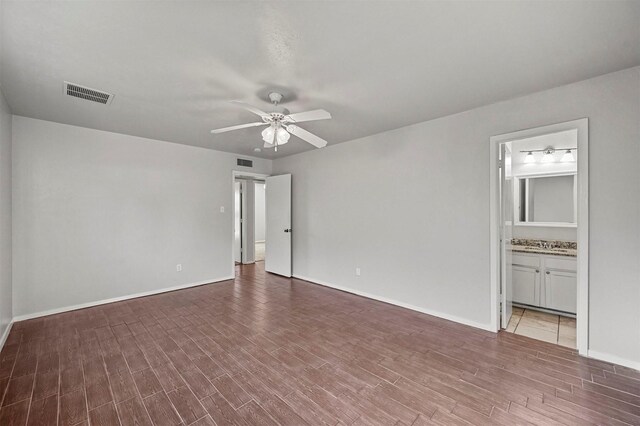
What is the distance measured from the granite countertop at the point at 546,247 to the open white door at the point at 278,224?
3.86 m

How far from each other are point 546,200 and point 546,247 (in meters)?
0.74

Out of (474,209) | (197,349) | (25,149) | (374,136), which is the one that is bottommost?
(197,349)

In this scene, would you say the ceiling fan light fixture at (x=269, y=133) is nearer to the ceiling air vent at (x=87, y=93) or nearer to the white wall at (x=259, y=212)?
the ceiling air vent at (x=87, y=93)

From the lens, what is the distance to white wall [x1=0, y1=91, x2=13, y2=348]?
2.73m

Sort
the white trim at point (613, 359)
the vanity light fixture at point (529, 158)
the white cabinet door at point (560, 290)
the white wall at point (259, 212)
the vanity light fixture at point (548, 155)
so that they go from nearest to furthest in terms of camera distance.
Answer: the white trim at point (613, 359) → the white cabinet door at point (560, 290) → the vanity light fixture at point (548, 155) → the vanity light fixture at point (529, 158) → the white wall at point (259, 212)

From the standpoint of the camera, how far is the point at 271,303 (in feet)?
13.0

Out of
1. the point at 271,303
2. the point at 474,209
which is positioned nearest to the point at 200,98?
the point at 271,303

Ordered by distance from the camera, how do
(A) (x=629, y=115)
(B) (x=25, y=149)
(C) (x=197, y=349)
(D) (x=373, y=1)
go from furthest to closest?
(B) (x=25, y=149) → (C) (x=197, y=349) → (A) (x=629, y=115) → (D) (x=373, y=1)

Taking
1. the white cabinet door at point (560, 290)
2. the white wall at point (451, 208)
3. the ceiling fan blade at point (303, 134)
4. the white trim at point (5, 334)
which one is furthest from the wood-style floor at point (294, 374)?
the ceiling fan blade at point (303, 134)

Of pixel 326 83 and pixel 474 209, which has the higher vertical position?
pixel 326 83

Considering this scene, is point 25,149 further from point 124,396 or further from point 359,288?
point 359,288

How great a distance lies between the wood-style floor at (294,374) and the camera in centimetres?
179

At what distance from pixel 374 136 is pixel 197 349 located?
3591 millimetres

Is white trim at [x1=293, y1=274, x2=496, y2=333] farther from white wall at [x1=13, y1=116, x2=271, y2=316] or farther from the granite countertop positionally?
white wall at [x1=13, y1=116, x2=271, y2=316]
